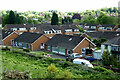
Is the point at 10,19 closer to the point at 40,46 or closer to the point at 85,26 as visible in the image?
the point at 85,26

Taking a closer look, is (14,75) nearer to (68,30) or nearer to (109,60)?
(109,60)

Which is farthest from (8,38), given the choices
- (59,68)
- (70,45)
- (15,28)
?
(59,68)

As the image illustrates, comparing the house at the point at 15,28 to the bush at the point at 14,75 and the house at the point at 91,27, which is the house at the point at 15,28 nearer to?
the house at the point at 91,27

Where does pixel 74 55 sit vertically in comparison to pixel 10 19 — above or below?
below

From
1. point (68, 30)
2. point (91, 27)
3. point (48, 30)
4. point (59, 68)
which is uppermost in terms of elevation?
point (91, 27)

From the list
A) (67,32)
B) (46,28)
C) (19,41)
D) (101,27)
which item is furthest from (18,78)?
(101,27)

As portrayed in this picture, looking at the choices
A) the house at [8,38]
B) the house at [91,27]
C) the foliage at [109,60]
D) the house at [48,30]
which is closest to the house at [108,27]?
the house at [91,27]

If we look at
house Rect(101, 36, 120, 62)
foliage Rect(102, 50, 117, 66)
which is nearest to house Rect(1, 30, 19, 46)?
house Rect(101, 36, 120, 62)

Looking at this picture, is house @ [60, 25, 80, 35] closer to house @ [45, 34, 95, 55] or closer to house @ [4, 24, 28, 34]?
house @ [4, 24, 28, 34]
